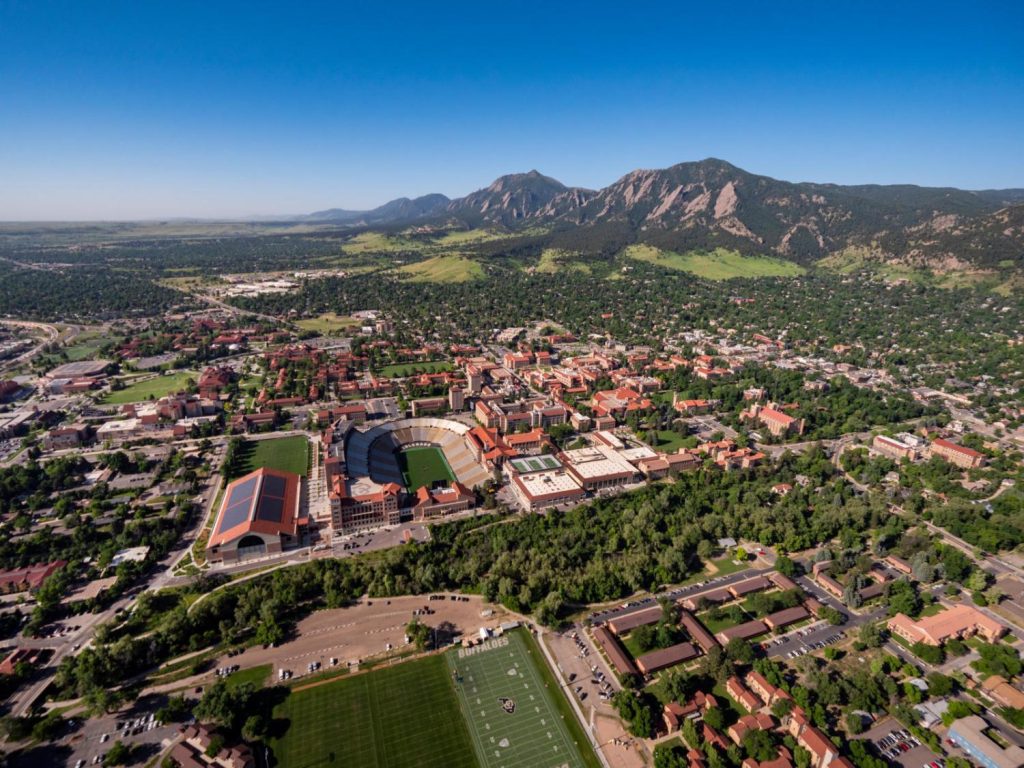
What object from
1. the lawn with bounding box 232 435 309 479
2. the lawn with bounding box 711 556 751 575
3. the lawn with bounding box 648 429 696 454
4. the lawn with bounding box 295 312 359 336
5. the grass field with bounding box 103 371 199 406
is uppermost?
the lawn with bounding box 295 312 359 336

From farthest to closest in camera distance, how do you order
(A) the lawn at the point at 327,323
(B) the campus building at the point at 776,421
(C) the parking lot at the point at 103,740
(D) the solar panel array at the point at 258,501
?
(A) the lawn at the point at 327,323, (B) the campus building at the point at 776,421, (D) the solar panel array at the point at 258,501, (C) the parking lot at the point at 103,740

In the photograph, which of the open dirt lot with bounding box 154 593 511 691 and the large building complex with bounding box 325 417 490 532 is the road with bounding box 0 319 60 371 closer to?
the large building complex with bounding box 325 417 490 532

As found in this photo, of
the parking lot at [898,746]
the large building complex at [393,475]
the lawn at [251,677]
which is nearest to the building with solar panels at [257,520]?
the large building complex at [393,475]

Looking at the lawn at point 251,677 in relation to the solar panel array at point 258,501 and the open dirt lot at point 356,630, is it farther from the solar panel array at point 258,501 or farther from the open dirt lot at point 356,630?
the solar panel array at point 258,501

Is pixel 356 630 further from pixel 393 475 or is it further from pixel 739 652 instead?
pixel 739 652

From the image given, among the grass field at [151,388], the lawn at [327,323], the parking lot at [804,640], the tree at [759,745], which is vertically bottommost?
the parking lot at [804,640]

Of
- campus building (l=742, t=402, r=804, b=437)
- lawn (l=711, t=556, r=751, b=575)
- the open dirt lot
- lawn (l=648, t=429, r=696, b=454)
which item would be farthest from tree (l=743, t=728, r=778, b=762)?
campus building (l=742, t=402, r=804, b=437)

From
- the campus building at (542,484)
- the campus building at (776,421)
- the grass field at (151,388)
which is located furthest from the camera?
the grass field at (151,388)
